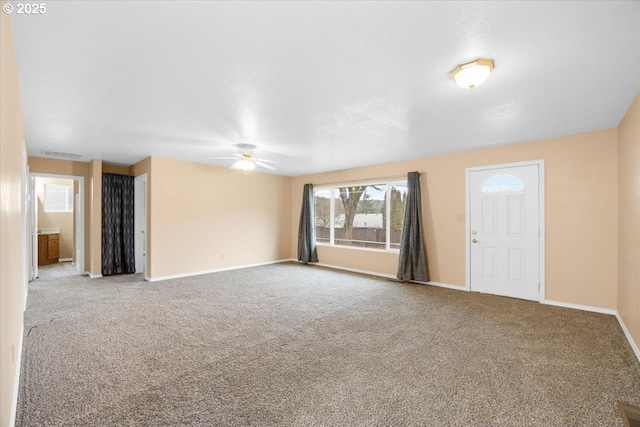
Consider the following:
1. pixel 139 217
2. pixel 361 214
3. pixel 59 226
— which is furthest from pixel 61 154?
pixel 361 214

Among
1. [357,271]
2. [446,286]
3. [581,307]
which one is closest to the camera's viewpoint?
Result: [581,307]

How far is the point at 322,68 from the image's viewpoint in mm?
2250

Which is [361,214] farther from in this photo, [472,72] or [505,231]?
[472,72]

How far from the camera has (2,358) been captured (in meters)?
1.50

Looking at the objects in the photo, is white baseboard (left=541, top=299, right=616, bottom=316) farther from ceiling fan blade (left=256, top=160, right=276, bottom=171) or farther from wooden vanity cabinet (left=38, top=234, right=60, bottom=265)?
wooden vanity cabinet (left=38, top=234, right=60, bottom=265)

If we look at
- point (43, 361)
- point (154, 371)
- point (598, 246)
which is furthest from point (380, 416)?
point (598, 246)

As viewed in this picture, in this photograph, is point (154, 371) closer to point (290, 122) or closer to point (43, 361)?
point (43, 361)

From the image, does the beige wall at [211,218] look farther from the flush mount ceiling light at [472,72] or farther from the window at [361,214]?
the flush mount ceiling light at [472,72]

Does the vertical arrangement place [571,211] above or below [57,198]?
below

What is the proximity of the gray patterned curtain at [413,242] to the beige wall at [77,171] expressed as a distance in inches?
256

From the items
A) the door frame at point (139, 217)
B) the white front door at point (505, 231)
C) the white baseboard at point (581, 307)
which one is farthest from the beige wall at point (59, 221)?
the white baseboard at point (581, 307)

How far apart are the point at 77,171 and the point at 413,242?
7061 millimetres

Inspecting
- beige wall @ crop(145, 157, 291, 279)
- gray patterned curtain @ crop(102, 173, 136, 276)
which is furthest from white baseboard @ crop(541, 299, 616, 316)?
gray patterned curtain @ crop(102, 173, 136, 276)

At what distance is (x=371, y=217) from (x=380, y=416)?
4.91 m
